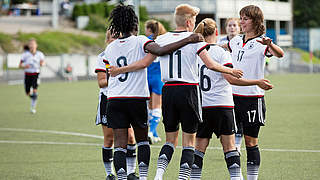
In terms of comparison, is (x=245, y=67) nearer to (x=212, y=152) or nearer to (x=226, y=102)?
(x=226, y=102)

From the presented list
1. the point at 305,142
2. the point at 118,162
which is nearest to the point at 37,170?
the point at 118,162

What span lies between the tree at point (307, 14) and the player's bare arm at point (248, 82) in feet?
252

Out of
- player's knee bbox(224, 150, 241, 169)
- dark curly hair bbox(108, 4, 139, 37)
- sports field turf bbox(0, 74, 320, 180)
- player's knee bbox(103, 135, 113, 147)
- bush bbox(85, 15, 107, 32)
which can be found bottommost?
sports field turf bbox(0, 74, 320, 180)

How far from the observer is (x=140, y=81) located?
704 cm

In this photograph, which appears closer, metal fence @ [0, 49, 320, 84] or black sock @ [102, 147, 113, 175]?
black sock @ [102, 147, 113, 175]

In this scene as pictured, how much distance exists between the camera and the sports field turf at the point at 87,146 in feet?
28.8

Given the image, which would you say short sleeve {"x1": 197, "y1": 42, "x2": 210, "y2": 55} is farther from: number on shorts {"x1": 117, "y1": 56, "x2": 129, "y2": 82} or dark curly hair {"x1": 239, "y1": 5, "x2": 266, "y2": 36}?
number on shorts {"x1": 117, "y1": 56, "x2": 129, "y2": 82}

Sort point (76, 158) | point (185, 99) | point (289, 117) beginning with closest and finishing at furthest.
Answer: point (185, 99) < point (76, 158) < point (289, 117)

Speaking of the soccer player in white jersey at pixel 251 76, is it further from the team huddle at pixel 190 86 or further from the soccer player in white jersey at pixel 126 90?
the soccer player in white jersey at pixel 126 90

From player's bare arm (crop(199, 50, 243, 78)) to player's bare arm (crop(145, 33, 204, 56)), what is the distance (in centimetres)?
17

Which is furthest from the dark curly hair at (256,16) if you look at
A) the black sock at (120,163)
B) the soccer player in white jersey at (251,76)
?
the black sock at (120,163)

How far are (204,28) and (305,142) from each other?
16.7 feet

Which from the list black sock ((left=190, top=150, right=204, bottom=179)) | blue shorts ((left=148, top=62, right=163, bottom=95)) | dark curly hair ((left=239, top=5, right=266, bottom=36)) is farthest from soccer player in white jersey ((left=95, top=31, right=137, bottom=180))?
blue shorts ((left=148, top=62, right=163, bottom=95))

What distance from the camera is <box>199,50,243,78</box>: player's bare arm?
6.61 metres
